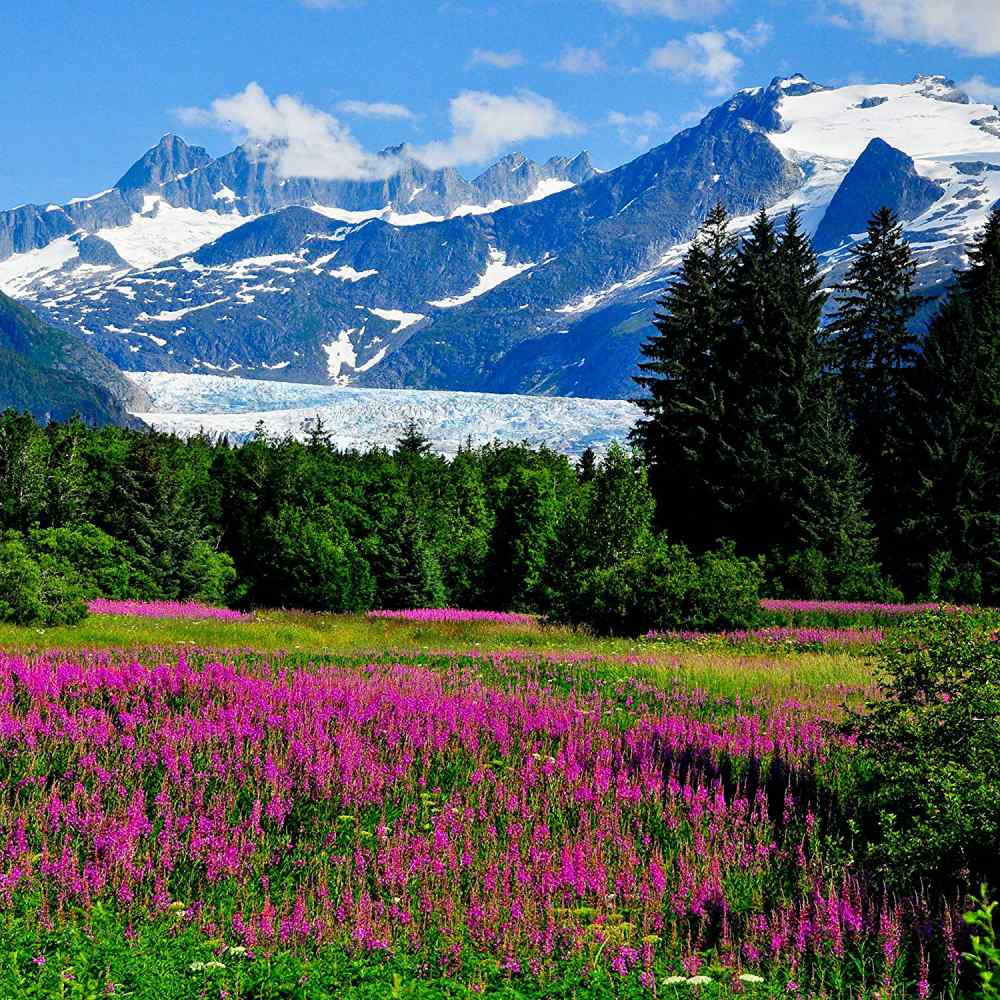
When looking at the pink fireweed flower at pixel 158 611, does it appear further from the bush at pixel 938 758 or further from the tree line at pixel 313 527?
the bush at pixel 938 758

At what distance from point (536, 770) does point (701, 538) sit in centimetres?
3916

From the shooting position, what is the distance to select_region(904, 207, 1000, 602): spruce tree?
1528 inches

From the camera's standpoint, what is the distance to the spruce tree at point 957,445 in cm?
3881

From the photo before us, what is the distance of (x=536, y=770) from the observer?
8844 mm

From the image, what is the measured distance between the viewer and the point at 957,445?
3959 cm

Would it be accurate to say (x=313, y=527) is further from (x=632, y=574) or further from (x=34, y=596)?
(x=34, y=596)

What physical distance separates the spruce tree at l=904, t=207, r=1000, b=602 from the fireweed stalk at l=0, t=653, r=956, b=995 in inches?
1206

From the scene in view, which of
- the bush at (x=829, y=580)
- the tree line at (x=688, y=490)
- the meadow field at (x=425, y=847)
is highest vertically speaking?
the tree line at (x=688, y=490)

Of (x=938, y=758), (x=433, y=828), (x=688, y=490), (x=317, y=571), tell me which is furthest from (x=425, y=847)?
(x=688, y=490)

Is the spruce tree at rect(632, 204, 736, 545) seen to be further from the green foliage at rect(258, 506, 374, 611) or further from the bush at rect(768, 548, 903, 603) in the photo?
the green foliage at rect(258, 506, 374, 611)

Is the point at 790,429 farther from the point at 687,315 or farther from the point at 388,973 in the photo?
the point at 388,973

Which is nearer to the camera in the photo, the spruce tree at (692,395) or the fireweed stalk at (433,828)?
the fireweed stalk at (433,828)

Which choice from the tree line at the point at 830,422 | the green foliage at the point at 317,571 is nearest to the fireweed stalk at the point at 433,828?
the tree line at the point at 830,422

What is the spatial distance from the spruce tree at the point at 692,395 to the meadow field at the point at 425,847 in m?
35.1
